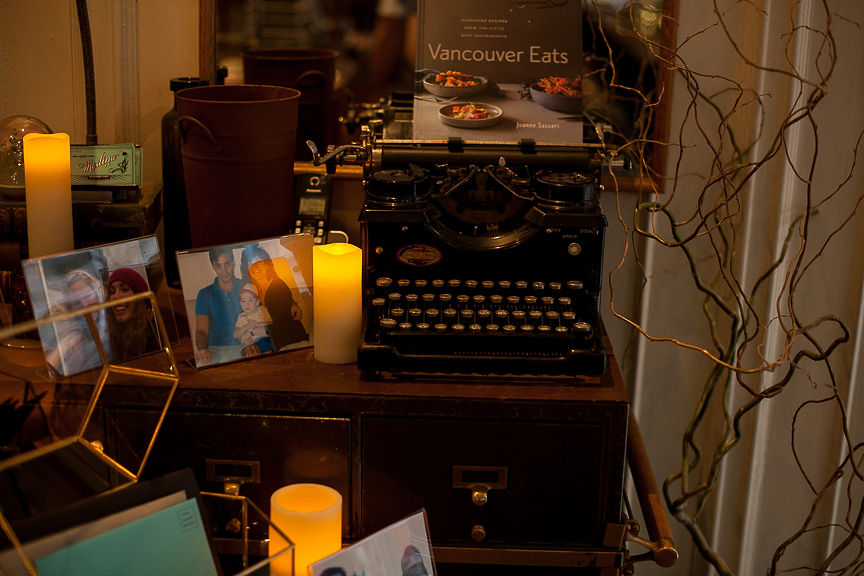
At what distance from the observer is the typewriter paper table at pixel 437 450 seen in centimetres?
151

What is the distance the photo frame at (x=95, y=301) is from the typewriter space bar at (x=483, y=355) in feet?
1.18

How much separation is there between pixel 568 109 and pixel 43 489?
1220mm

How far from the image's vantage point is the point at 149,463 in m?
1.55

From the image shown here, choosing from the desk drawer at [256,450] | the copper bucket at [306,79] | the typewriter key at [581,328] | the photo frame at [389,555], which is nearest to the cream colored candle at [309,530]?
the photo frame at [389,555]

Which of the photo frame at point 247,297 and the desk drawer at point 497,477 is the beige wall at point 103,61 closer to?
the photo frame at point 247,297

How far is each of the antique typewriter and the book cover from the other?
0.87 feet

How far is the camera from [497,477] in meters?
1.54

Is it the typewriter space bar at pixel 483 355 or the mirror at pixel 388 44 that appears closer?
the typewriter space bar at pixel 483 355

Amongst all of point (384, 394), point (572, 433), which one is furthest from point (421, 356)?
point (572, 433)

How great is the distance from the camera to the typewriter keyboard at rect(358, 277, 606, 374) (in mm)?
→ 1534

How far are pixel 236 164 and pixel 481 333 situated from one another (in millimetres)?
569

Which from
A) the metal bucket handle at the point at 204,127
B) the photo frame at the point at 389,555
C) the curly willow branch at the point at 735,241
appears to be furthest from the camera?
Answer: the curly willow branch at the point at 735,241

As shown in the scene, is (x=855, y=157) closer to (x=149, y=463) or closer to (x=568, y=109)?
(x=568, y=109)

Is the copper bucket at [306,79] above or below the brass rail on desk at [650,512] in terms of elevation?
above
